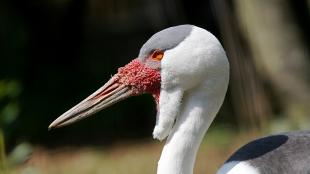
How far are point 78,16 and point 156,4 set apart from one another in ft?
3.64

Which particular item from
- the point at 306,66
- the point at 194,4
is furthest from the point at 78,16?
the point at 306,66

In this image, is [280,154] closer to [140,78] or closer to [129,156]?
[140,78]

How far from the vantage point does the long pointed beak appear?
5.35 meters

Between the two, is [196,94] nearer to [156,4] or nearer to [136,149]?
[136,149]

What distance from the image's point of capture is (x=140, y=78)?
5273 mm

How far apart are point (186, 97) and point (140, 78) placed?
0.25m

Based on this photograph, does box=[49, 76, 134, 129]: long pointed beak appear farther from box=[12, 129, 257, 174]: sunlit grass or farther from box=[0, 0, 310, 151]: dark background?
box=[12, 129, 257, 174]: sunlit grass

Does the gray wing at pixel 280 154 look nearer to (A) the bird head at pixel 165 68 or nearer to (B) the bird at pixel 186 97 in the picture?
(B) the bird at pixel 186 97

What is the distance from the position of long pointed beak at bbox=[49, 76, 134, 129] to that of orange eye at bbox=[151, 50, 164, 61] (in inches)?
9.4

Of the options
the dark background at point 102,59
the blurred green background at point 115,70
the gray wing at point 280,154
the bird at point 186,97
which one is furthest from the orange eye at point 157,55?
the dark background at point 102,59

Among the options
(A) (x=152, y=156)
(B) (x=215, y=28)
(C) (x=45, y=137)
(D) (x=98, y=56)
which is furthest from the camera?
(D) (x=98, y=56)

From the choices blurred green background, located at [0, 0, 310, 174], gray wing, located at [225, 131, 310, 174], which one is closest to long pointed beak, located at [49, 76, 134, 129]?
gray wing, located at [225, 131, 310, 174]

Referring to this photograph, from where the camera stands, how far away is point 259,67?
33.0ft

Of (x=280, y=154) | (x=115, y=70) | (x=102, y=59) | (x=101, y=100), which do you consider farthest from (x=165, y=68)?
(x=102, y=59)
